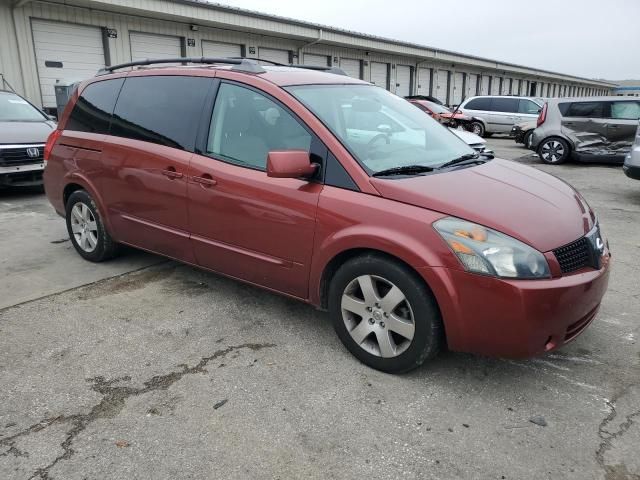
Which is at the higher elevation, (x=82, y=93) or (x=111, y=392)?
(x=82, y=93)

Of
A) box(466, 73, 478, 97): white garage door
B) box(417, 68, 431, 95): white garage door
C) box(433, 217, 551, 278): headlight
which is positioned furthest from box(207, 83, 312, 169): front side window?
box(466, 73, 478, 97): white garage door

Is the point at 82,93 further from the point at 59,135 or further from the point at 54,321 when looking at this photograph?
the point at 54,321

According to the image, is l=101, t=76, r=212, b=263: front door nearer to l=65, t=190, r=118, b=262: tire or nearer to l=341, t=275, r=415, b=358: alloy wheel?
l=65, t=190, r=118, b=262: tire

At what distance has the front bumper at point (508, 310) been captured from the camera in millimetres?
2553

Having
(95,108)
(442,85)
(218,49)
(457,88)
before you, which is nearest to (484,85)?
(457,88)

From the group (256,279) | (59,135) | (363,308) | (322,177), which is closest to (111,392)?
(256,279)

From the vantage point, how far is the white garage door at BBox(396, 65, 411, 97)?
2723 cm

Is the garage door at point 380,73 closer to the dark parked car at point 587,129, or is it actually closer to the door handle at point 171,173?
the dark parked car at point 587,129

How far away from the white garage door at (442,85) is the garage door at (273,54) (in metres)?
13.5

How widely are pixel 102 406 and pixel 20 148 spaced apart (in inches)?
249

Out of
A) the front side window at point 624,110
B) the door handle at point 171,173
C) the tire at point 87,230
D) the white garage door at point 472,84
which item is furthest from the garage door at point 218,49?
the white garage door at point 472,84

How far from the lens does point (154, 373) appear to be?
3.04 metres

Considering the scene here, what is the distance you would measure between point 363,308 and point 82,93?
350cm

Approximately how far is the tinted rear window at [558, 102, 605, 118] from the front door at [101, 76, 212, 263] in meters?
10.5
